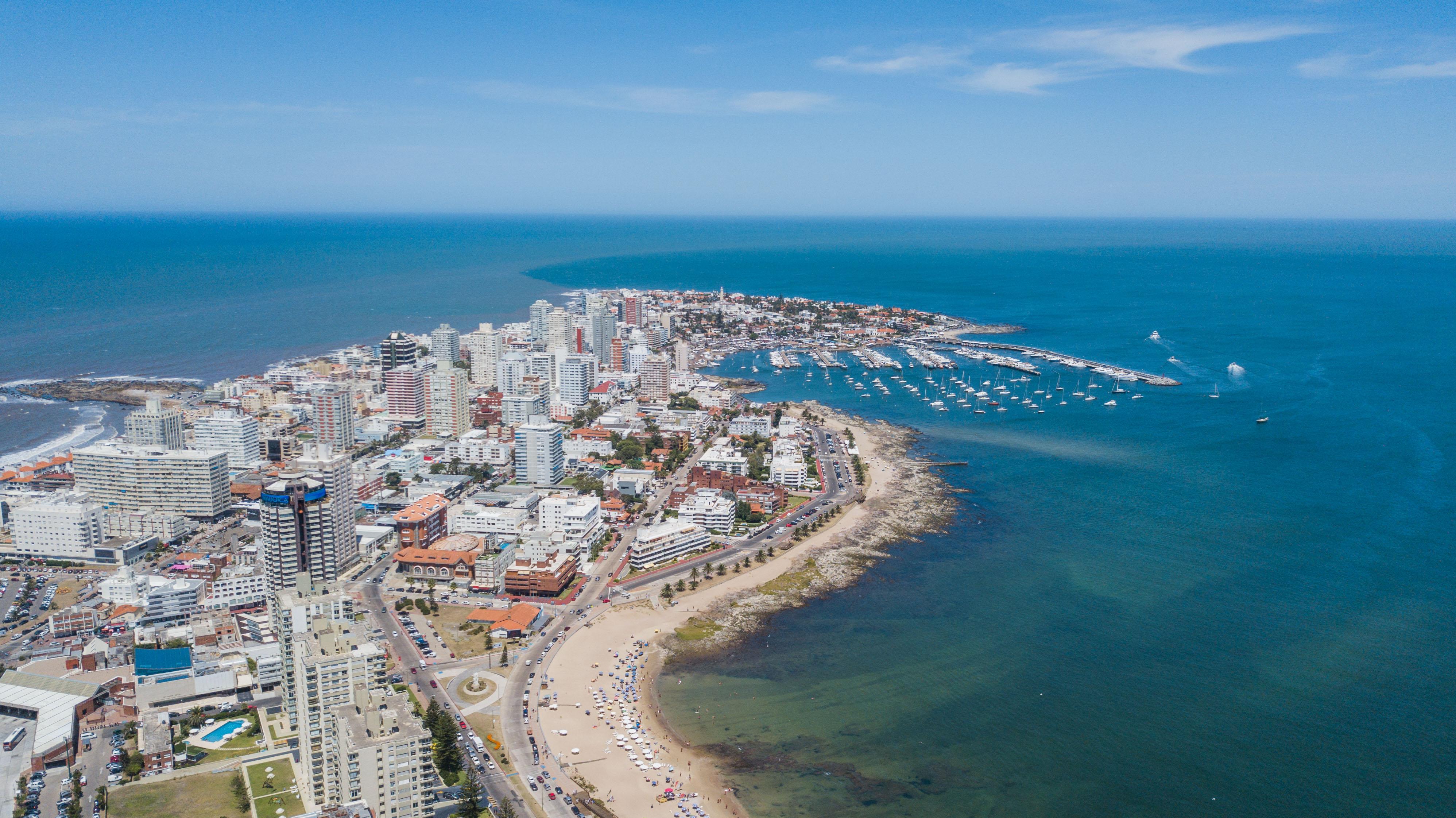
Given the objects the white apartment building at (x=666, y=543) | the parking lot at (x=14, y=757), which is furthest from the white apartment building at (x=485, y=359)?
the parking lot at (x=14, y=757)

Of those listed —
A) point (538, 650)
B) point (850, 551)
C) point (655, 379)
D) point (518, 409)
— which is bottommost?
point (538, 650)

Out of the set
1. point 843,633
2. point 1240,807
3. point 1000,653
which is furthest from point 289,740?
point 1240,807

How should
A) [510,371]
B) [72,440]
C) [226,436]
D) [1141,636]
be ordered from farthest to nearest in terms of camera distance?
[510,371]
[72,440]
[226,436]
[1141,636]

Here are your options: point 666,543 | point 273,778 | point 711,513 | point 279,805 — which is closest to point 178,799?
point 273,778

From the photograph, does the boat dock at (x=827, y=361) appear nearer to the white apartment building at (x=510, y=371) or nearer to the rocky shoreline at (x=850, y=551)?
the white apartment building at (x=510, y=371)

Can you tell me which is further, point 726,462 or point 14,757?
point 726,462

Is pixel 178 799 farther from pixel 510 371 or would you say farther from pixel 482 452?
pixel 510 371

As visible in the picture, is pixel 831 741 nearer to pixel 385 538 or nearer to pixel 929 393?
pixel 385 538
